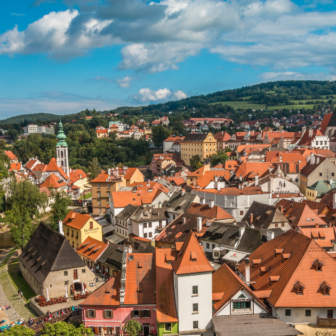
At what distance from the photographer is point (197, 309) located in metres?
25.9

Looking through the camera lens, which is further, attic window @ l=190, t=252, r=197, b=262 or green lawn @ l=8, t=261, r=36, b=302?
green lawn @ l=8, t=261, r=36, b=302

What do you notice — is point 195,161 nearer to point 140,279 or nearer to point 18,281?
point 18,281

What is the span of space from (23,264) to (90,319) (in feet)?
59.2

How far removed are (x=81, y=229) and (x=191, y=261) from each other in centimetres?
2540

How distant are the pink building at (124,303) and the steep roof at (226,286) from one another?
456cm

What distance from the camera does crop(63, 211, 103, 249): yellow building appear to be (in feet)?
160

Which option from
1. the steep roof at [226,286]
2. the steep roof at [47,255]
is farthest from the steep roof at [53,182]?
the steep roof at [226,286]

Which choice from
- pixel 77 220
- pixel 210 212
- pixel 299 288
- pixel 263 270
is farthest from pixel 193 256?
pixel 77 220

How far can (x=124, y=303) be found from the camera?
91.3ft

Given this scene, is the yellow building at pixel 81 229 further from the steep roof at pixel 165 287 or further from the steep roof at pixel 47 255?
the steep roof at pixel 165 287

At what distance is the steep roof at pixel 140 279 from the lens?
27938 mm

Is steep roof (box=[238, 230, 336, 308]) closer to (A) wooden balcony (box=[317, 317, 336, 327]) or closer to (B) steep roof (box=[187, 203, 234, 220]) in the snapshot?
(A) wooden balcony (box=[317, 317, 336, 327])

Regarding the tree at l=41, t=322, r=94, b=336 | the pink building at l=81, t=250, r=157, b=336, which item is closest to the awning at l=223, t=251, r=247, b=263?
the pink building at l=81, t=250, r=157, b=336

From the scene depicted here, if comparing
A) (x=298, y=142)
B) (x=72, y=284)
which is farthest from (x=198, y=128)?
(x=72, y=284)
